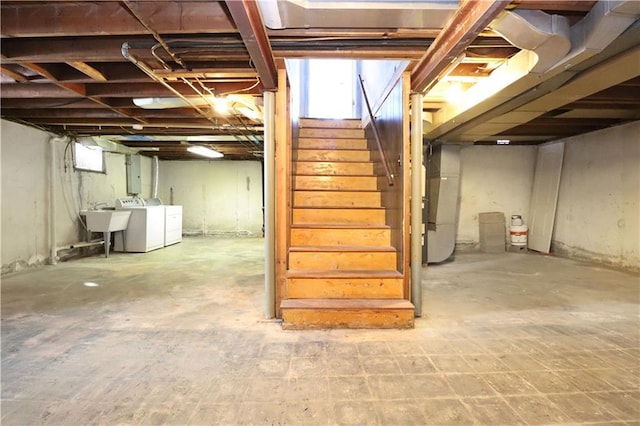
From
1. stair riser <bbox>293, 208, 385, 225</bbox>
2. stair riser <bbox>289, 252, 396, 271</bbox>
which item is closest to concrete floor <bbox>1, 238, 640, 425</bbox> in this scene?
stair riser <bbox>289, 252, 396, 271</bbox>

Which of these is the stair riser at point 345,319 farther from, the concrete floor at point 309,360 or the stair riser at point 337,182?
the stair riser at point 337,182

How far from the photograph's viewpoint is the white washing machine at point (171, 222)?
7.28 m

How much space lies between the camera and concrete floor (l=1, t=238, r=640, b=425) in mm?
1670

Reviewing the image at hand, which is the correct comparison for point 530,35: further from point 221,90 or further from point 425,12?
point 221,90

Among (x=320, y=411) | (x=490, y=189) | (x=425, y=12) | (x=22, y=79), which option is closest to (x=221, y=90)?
(x=22, y=79)

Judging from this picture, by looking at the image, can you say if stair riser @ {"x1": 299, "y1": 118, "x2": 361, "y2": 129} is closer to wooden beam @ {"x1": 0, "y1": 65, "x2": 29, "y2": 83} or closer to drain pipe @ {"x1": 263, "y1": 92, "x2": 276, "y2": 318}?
drain pipe @ {"x1": 263, "y1": 92, "x2": 276, "y2": 318}

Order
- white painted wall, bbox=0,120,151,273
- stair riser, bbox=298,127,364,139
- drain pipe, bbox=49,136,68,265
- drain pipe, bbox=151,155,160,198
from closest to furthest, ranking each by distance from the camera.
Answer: white painted wall, bbox=0,120,151,273, stair riser, bbox=298,127,364,139, drain pipe, bbox=49,136,68,265, drain pipe, bbox=151,155,160,198

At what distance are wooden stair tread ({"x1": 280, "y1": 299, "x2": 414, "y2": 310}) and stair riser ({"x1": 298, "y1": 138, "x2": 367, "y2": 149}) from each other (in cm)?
236

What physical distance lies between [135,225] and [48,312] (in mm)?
3612

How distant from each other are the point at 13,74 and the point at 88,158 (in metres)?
3.49

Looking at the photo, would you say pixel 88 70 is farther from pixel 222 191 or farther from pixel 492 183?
pixel 492 183

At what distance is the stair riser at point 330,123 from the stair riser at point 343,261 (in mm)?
2488

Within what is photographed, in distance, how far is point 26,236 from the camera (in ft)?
16.1

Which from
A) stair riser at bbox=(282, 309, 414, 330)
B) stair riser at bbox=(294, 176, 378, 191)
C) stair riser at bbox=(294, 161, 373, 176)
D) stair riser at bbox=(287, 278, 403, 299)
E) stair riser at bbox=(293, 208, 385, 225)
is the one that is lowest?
stair riser at bbox=(282, 309, 414, 330)
